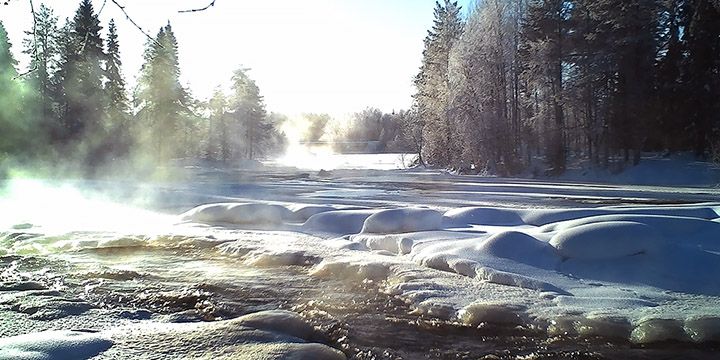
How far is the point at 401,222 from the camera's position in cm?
1205

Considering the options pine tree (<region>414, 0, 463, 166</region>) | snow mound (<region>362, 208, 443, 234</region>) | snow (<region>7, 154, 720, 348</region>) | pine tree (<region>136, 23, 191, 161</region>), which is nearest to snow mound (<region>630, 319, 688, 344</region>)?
snow (<region>7, 154, 720, 348</region>)

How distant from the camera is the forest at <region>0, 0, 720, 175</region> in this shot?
3158 cm

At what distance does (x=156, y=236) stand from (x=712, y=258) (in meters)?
10.8

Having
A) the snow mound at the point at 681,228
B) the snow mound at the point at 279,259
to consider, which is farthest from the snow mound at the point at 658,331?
the snow mound at the point at 279,259

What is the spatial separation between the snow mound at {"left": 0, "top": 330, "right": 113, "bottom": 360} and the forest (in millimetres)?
22696

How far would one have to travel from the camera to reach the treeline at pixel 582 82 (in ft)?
103

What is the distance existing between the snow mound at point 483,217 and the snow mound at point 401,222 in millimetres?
458

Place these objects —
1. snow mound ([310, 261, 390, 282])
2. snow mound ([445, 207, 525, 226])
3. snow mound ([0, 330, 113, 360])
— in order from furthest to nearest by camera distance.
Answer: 1. snow mound ([445, 207, 525, 226])
2. snow mound ([310, 261, 390, 282])
3. snow mound ([0, 330, 113, 360])

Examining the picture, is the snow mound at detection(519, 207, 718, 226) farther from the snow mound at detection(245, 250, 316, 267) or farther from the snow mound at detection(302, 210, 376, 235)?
the snow mound at detection(245, 250, 316, 267)

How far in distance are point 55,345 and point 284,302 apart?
2.73m

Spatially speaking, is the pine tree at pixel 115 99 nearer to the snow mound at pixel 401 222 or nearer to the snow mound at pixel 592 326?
the snow mound at pixel 401 222

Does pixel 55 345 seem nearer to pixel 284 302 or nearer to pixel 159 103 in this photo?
pixel 284 302

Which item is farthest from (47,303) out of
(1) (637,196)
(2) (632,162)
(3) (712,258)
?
(2) (632,162)

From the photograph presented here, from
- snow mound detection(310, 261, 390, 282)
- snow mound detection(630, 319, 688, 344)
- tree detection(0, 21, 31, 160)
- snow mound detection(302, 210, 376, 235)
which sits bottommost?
snow mound detection(630, 319, 688, 344)
